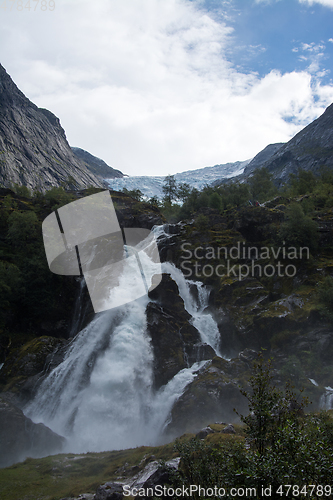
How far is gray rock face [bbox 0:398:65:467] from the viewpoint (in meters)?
20.5

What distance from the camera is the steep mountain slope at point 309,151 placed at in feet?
470

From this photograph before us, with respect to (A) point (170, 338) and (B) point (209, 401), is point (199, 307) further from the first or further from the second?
(B) point (209, 401)

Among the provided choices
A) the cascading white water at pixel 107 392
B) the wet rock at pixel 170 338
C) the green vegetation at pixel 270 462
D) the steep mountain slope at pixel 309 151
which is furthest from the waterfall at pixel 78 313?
the steep mountain slope at pixel 309 151

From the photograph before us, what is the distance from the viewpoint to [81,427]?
75.9 feet

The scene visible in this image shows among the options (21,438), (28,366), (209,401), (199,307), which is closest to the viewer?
(21,438)

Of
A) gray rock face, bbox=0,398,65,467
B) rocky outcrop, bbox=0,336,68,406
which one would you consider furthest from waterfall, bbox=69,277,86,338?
gray rock face, bbox=0,398,65,467

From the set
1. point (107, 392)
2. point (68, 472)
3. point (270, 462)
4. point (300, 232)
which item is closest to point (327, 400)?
point (107, 392)

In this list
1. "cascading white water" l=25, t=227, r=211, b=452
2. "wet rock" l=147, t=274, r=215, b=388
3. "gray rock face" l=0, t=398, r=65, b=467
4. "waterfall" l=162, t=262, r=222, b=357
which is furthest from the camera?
"waterfall" l=162, t=262, r=222, b=357

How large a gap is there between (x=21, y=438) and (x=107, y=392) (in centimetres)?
726

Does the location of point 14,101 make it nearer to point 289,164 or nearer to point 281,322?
point 289,164

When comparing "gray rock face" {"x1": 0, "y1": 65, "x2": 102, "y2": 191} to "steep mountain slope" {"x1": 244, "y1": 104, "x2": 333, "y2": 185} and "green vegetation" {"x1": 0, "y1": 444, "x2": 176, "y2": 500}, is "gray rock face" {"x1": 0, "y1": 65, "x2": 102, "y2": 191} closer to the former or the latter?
"green vegetation" {"x1": 0, "y1": 444, "x2": 176, "y2": 500}

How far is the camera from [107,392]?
25.1 m

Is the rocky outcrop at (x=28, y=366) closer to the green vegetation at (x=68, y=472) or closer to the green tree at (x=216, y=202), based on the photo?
the green vegetation at (x=68, y=472)

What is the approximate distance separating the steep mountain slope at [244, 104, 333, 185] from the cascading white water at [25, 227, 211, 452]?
5523 inches
